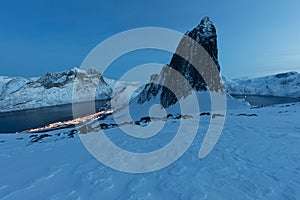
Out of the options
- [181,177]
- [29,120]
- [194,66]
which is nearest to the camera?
[181,177]

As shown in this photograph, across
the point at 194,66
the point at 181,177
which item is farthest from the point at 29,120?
the point at 181,177

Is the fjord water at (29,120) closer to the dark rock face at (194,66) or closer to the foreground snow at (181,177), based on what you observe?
the dark rock face at (194,66)

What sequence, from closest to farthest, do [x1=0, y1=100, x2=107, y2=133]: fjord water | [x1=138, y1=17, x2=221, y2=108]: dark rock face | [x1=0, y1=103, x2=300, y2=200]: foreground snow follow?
1. [x1=0, y1=103, x2=300, y2=200]: foreground snow
2. [x1=138, y1=17, x2=221, y2=108]: dark rock face
3. [x1=0, y1=100, x2=107, y2=133]: fjord water

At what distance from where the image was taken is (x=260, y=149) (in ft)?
31.1

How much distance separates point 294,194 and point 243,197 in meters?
1.60

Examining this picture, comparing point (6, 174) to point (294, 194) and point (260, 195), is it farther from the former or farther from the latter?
point (294, 194)

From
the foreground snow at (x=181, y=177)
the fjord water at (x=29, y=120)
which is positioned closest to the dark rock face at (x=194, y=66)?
the foreground snow at (x=181, y=177)

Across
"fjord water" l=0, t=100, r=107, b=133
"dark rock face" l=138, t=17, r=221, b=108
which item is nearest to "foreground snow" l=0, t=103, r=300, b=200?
"dark rock face" l=138, t=17, r=221, b=108

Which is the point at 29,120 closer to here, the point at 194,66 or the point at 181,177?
the point at 194,66

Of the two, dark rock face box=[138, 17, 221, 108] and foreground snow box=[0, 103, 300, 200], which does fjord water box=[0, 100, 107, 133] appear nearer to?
dark rock face box=[138, 17, 221, 108]

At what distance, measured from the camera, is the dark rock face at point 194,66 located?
47.0 m

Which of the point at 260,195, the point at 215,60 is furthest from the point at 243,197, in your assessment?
the point at 215,60

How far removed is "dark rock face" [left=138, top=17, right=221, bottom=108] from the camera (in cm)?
4697

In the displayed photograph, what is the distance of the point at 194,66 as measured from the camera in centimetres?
5025
